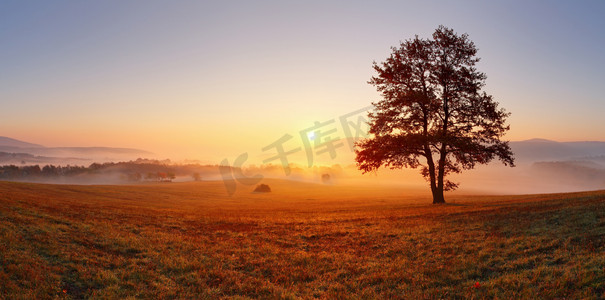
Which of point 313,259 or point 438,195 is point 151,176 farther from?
point 313,259

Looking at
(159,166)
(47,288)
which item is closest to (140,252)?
(47,288)

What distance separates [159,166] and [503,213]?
7743 inches

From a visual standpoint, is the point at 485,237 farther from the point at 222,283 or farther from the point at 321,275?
the point at 222,283

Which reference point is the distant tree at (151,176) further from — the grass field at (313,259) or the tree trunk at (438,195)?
the tree trunk at (438,195)

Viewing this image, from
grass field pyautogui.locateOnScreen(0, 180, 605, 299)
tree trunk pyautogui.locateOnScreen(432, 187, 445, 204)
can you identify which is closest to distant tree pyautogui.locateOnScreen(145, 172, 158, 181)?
grass field pyautogui.locateOnScreen(0, 180, 605, 299)

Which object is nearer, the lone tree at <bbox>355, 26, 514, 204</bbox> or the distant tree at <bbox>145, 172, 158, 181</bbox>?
the lone tree at <bbox>355, 26, 514, 204</bbox>

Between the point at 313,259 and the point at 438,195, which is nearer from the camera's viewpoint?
the point at 313,259

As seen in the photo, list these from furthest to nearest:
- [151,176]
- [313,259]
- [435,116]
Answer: [151,176] < [435,116] < [313,259]

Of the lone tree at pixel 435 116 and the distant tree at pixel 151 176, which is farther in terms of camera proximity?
the distant tree at pixel 151 176

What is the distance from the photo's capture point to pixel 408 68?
27578mm

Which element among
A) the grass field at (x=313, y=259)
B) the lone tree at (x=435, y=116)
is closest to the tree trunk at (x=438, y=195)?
the lone tree at (x=435, y=116)

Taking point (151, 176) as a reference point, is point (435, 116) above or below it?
above

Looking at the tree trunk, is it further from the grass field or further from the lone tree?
the grass field

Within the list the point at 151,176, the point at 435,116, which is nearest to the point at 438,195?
the point at 435,116
